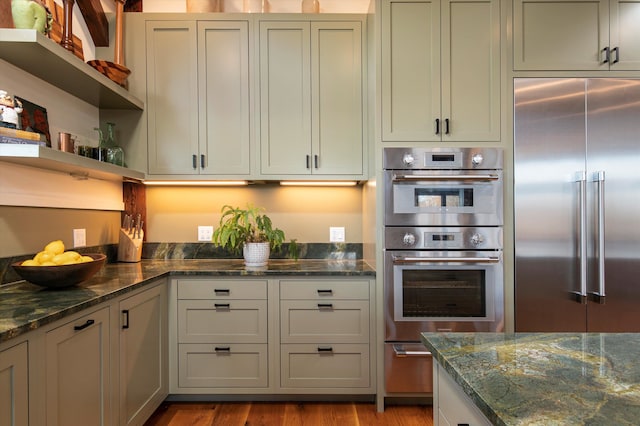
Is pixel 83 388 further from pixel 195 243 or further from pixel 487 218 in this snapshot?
pixel 487 218

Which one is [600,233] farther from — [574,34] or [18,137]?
[18,137]

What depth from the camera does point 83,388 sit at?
139 cm

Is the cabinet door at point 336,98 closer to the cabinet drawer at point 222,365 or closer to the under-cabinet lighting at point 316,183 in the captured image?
the under-cabinet lighting at point 316,183

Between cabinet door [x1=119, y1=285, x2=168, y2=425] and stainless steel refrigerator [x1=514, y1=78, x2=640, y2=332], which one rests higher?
stainless steel refrigerator [x1=514, y1=78, x2=640, y2=332]

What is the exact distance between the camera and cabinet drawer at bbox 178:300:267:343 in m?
2.18

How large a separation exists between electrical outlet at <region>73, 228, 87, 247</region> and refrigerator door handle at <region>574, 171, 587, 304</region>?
2961mm

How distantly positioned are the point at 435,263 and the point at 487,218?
413 mm

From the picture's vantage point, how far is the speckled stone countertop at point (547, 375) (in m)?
0.56

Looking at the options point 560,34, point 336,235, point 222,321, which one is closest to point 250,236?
point 222,321

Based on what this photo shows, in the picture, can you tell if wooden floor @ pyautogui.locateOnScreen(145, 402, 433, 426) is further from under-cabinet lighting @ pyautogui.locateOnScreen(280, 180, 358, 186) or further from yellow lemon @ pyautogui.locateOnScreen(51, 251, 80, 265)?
under-cabinet lighting @ pyautogui.locateOnScreen(280, 180, 358, 186)

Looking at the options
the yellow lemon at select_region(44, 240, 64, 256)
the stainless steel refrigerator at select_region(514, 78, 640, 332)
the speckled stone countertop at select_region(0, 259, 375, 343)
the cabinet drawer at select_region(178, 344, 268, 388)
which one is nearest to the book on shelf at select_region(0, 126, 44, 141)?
the yellow lemon at select_region(44, 240, 64, 256)

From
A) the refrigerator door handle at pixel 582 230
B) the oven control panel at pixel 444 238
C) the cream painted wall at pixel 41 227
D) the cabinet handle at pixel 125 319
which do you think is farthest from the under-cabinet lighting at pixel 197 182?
the refrigerator door handle at pixel 582 230

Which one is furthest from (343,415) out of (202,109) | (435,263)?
(202,109)

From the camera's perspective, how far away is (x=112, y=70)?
2203 mm
